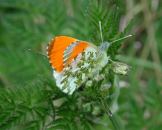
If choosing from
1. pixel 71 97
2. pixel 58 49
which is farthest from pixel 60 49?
pixel 71 97

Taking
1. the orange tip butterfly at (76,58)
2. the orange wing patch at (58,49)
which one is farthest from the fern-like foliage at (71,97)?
the orange wing patch at (58,49)

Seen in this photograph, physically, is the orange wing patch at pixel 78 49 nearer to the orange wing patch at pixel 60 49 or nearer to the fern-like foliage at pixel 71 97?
the orange wing patch at pixel 60 49

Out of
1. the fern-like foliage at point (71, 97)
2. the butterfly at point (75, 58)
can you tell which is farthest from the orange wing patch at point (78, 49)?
the fern-like foliage at point (71, 97)

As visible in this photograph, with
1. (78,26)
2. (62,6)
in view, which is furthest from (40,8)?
(78,26)

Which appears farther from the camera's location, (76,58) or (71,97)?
(71,97)

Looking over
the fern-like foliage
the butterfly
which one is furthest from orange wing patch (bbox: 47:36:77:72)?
the fern-like foliage

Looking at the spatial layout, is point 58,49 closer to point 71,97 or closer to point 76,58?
point 76,58

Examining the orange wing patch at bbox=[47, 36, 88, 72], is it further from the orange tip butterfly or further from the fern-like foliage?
the fern-like foliage
